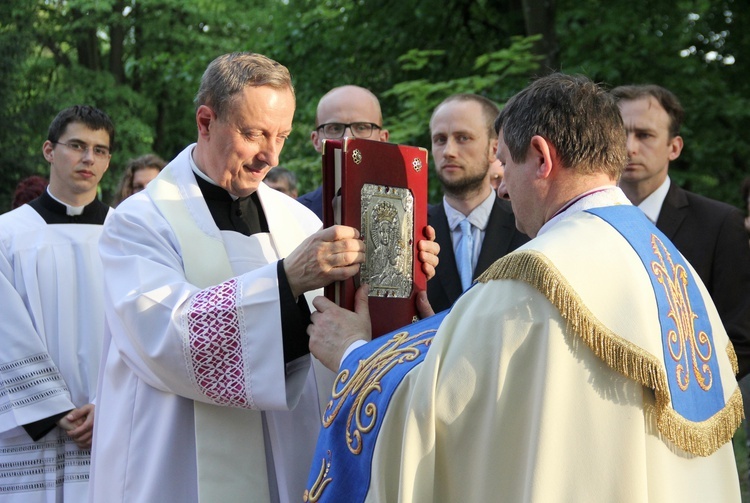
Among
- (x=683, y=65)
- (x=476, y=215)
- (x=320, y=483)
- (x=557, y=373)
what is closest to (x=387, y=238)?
(x=320, y=483)

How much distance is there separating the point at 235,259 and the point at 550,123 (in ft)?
4.95

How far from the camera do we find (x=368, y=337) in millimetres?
3355

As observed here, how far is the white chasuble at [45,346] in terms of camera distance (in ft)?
17.3

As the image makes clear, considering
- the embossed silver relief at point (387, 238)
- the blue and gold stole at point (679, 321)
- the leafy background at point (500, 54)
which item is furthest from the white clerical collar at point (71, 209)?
the leafy background at point (500, 54)

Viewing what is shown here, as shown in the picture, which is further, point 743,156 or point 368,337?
point 743,156

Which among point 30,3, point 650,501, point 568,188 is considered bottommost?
point 650,501

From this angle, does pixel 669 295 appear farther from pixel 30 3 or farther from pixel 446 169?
pixel 30 3

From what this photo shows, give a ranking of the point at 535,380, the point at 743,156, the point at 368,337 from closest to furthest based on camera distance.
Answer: the point at 535,380, the point at 368,337, the point at 743,156

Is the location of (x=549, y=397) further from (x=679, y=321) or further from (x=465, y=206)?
(x=465, y=206)

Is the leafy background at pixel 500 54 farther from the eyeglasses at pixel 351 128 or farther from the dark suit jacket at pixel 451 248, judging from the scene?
the dark suit jacket at pixel 451 248

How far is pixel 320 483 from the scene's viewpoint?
299 centimetres

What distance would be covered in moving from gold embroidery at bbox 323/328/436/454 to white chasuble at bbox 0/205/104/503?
2750mm

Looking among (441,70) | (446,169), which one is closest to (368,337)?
(446,169)

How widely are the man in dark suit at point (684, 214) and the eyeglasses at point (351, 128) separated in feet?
4.91
